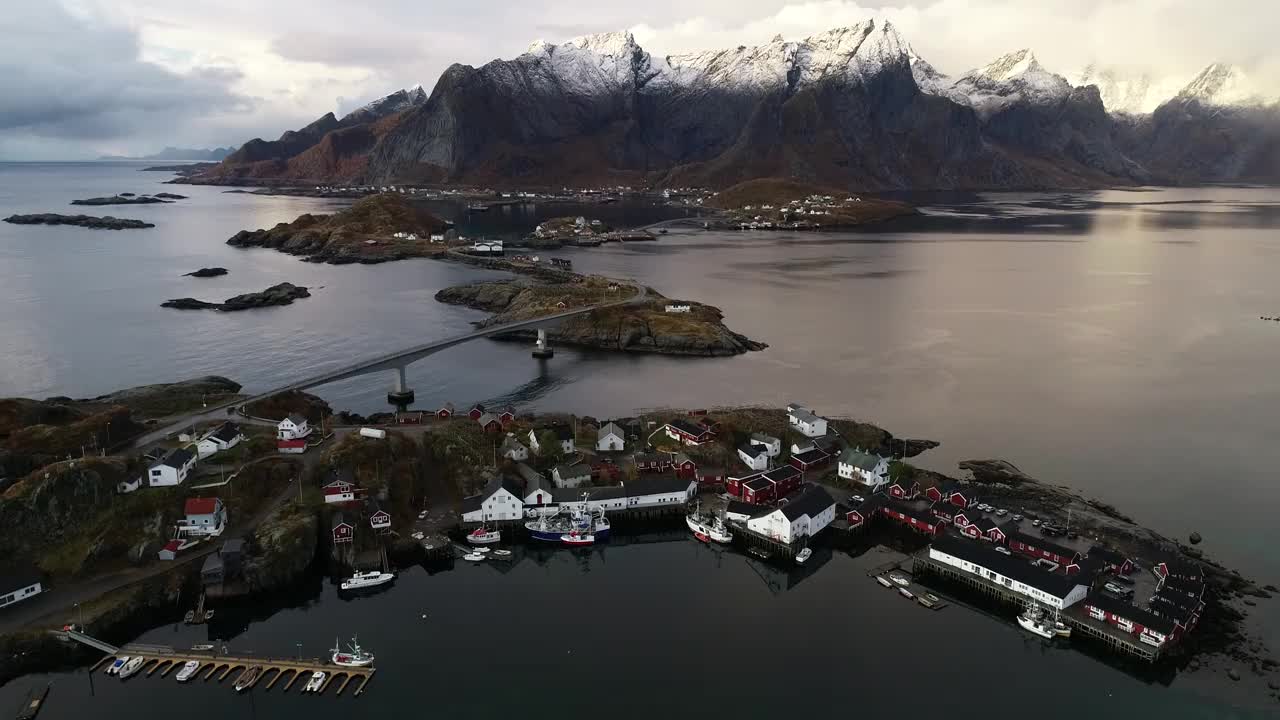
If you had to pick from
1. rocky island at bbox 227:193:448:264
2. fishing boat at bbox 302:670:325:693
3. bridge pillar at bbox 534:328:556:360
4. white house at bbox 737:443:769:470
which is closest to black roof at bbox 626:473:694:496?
white house at bbox 737:443:769:470

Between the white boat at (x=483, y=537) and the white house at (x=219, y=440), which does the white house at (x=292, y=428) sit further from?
the white boat at (x=483, y=537)

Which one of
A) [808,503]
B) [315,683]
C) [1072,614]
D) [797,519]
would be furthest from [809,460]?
[315,683]

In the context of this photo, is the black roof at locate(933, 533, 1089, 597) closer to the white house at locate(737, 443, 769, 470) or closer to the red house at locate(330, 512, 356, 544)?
the white house at locate(737, 443, 769, 470)

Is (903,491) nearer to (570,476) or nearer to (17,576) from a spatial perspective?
(570,476)

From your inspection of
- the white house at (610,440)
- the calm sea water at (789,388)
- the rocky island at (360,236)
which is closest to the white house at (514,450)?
the white house at (610,440)

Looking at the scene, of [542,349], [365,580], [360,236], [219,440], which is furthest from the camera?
[360,236]

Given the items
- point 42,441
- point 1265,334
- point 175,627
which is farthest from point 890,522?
point 1265,334
